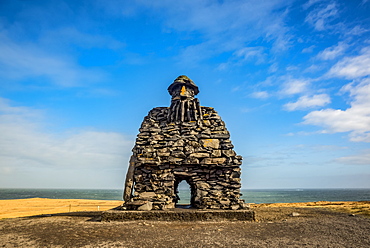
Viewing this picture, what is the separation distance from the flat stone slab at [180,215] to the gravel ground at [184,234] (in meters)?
0.34

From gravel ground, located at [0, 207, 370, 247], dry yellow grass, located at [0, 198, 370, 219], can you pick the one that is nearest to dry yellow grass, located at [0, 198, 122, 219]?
dry yellow grass, located at [0, 198, 370, 219]

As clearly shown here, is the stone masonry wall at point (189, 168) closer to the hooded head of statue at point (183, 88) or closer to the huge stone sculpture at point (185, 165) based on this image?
the huge stone sculpture at point (185, 165)

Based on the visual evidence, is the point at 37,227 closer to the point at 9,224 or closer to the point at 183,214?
the point at 9,224

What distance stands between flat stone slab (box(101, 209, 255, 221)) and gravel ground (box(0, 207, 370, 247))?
34 cm

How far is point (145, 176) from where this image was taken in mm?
10164

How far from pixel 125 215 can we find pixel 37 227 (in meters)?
2.94

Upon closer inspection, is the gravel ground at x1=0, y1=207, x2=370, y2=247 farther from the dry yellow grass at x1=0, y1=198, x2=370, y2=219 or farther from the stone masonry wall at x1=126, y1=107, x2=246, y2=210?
the dry yellow grass at x1=0, y1=198, x2=370, y2=219

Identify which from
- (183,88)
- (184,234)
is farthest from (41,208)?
(184,234)

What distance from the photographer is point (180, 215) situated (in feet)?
28.2

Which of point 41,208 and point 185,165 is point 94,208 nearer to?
point 41,208

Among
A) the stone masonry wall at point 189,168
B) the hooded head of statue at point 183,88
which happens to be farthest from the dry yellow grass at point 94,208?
the hooded head of statue at point 183,88

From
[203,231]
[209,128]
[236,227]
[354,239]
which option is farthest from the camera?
[209,128]

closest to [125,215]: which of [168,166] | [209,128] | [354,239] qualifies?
[168,166]

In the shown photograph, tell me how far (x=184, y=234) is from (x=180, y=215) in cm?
211
